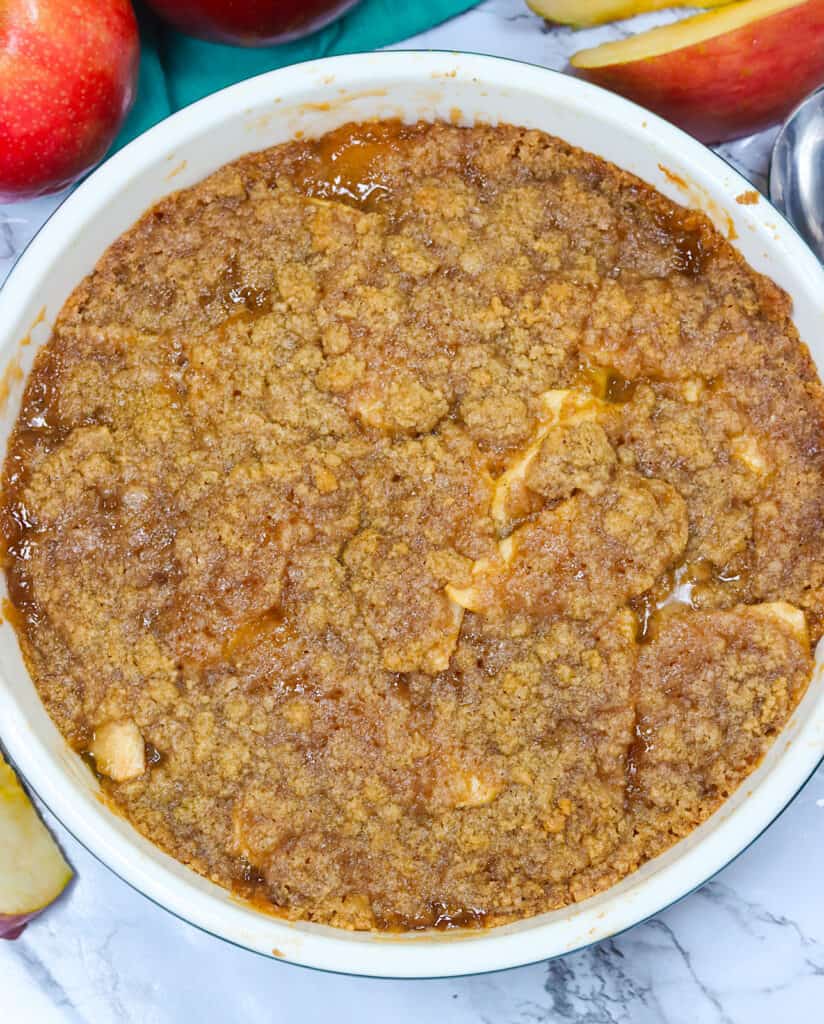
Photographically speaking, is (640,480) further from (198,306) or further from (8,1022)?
(8,1022)

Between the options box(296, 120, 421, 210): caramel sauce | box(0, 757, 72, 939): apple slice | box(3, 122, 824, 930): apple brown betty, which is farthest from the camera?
box(0, 757, 72, 939): apple slice

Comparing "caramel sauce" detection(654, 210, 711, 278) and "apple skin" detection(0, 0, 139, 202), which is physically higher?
"apple skin" detection(0, 0, 139, 202)

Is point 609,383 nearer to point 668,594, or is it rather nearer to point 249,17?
point 668,594

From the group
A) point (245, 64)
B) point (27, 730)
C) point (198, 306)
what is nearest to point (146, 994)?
point (27, 730)

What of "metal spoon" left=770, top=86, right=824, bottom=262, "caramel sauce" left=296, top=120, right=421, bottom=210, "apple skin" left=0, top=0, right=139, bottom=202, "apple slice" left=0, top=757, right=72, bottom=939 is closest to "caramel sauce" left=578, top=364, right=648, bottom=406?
"caramel sauce" left=296, top=120, right=421, bottom=210

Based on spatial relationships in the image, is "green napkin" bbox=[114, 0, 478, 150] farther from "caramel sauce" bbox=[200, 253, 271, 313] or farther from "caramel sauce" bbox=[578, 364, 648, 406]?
"caramel sauce" bbox=[578, 364, 648, 406]

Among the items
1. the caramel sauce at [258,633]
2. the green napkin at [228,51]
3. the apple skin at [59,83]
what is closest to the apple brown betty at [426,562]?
the caramel sauce at [258,633]
